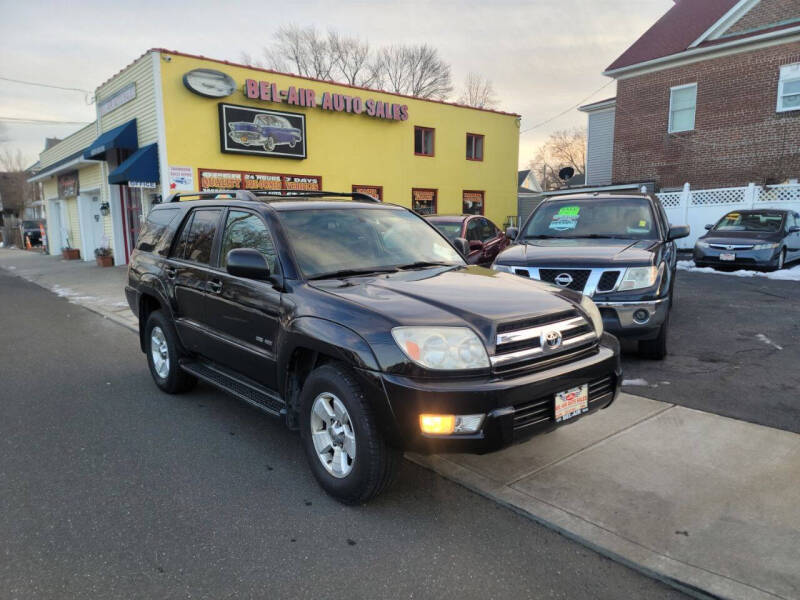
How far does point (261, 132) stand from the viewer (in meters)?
16.5

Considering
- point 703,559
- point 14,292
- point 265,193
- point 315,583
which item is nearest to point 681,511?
point 703,559

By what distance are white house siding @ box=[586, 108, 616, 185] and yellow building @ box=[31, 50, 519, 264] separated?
336cm

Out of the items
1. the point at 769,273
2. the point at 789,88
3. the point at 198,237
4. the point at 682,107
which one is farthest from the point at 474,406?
the point at 682,107

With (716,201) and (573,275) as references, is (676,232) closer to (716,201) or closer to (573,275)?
(573,275)

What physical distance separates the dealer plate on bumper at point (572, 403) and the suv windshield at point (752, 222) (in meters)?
12.1

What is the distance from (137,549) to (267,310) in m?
1.51

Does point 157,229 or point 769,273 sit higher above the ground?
point 157,229

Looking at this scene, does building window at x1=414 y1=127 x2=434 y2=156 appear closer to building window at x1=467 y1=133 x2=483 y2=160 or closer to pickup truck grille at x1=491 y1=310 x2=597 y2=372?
building window at x1=467 y1=133 x2=483 y2=160

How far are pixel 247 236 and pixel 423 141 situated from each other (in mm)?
18434

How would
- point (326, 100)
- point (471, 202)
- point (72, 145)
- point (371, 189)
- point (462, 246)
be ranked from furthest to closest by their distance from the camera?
1. point (471, 202)
2. point (72, 145)
3. point (371, 189)
4. point (326, 100)
5. point (462, 246)

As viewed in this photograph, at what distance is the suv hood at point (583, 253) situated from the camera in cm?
544

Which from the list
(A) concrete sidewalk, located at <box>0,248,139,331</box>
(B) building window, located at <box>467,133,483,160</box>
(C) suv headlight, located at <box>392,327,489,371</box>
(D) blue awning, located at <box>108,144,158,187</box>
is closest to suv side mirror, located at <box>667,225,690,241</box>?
(C) suv headlight, located at <box>392,327,489,371</box>

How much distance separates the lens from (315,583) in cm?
247

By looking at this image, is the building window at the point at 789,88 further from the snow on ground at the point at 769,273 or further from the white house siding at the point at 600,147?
the white house siding at the point at 600,147
